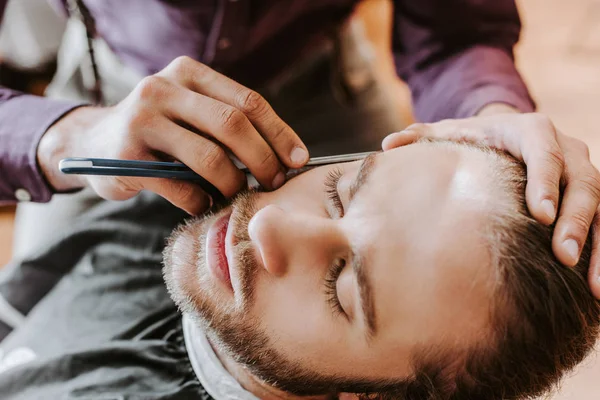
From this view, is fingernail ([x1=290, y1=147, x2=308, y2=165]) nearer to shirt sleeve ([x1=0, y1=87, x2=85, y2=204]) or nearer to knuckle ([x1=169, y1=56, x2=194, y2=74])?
knuckle ([x1=169, y1=56, x2=194, y2=74])

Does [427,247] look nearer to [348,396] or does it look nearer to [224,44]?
[348,396]

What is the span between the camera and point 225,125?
25.5 inches

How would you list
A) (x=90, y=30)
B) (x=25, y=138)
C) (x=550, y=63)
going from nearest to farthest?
(x=25, y=138) → (x=90, y=30) → (x=550, y=63)

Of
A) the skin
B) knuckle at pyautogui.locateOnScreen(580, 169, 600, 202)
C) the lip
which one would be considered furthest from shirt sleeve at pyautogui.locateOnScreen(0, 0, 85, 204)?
knuckle at pyautogui.locateOnScreen(580, 169, 600, 202)

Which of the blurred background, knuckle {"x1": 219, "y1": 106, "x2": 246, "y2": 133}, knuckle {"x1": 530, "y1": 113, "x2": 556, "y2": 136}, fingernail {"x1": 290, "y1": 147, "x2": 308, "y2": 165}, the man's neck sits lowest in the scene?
the blurred background

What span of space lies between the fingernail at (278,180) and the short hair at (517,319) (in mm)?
279

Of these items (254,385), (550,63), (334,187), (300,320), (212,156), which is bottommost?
(550,63)

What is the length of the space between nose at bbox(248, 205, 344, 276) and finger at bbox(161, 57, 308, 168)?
0.09 meters

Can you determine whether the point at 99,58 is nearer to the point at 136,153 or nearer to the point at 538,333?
the point at 136,153

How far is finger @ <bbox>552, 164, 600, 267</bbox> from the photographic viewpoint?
608 mm

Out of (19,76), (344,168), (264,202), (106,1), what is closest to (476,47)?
(344,168)

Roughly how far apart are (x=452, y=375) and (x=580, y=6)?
2310 millimetres

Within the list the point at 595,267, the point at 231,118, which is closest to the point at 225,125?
the point at 231,118

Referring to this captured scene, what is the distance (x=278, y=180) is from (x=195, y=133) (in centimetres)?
14
